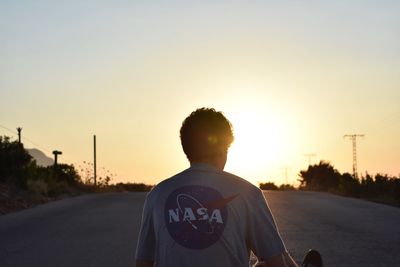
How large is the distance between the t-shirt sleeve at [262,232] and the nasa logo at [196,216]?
13 centimetres

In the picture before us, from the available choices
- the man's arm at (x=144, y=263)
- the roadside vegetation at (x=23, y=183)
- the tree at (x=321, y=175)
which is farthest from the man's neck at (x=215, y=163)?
the tree at (x=321, y=175)

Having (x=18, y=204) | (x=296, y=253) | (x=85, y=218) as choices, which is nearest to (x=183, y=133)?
(x=296, y=253)

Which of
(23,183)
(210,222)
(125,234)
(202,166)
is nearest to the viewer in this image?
(210,222)

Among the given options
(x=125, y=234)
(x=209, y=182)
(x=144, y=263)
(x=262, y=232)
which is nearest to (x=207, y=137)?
(x=209, y=182)

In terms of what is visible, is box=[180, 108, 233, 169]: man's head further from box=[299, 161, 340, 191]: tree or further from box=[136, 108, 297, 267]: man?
box=[299, 161, 340, 191]: tree

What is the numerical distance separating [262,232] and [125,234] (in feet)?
37.4

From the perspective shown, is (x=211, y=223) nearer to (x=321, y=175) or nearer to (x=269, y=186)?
(x=269, y=186)

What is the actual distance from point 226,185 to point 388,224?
1416 centimetres

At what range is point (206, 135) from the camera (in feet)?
13.0

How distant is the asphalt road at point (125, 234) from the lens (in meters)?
11.2

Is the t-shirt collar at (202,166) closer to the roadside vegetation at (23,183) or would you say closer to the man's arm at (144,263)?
the man's arm at (144,263)

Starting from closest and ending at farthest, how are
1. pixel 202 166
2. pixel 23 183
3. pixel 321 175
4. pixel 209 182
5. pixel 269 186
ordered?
pixel 209 182, pixel 202 166, pixel 23 183, pixel 269 186, pixel 321 175

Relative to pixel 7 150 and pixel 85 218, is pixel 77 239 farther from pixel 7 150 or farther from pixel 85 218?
pixel 7 150

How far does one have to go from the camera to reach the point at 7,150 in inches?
1192
